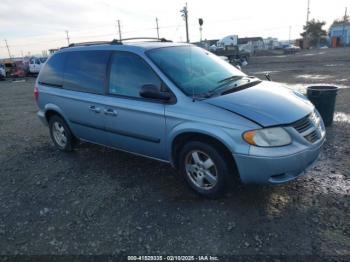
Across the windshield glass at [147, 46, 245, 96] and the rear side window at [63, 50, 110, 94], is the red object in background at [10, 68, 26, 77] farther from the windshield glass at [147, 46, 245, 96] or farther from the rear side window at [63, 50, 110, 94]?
the windshield glass at [147, 46, 245, 96]

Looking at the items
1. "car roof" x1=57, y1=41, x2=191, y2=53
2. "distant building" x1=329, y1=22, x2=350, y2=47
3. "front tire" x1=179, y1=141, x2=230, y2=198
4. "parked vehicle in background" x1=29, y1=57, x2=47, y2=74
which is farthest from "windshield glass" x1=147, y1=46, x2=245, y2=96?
"distant building" x1=329, y1=22, x2=350, y2=47

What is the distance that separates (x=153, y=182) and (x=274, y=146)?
73.5 inches

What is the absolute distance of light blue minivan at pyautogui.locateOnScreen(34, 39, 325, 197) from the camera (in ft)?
10.7

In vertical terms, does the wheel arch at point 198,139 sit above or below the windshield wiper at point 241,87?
below

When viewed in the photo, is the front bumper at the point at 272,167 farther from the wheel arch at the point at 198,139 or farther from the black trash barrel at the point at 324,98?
the black trash barrel at the point at 324,98

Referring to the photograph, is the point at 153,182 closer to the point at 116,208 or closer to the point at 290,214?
the point at 116,208

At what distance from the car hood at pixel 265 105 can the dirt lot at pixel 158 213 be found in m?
1.03

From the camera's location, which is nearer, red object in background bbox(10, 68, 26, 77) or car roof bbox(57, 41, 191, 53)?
car roof bbox(57, 41, 191, 53)

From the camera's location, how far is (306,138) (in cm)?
344

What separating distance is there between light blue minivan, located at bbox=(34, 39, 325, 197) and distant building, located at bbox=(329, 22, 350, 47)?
71772 mm

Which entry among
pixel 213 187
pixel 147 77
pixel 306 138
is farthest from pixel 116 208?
pixel 306 138

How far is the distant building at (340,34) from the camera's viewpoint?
2623 inches

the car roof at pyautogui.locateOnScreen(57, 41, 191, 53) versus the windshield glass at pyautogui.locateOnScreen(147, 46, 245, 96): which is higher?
the car roof at pyautogui.locateOnScreen(57, 41, 191, 53)

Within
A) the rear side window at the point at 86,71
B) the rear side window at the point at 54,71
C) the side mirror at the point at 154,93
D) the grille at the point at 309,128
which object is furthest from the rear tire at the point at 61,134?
the grille at the point at 309,128
